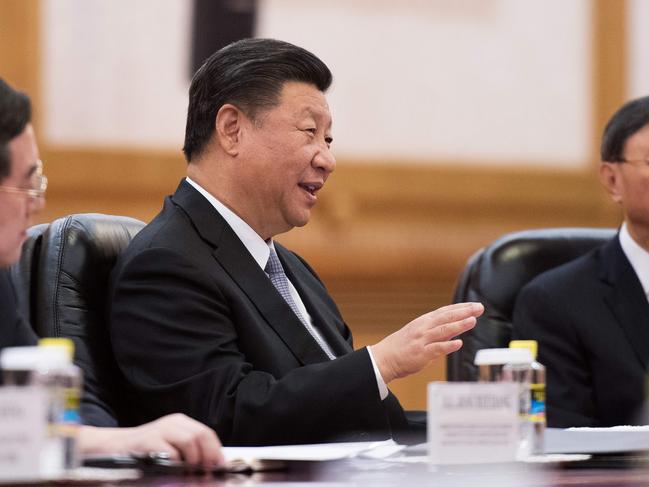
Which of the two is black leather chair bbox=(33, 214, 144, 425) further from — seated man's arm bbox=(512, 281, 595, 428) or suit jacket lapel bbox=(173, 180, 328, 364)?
seated man's arm bbox=(512, 281, 595, 428)

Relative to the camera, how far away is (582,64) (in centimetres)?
475

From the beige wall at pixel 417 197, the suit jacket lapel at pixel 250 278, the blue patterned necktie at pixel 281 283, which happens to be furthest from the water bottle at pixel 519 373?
the beige wall at pixel 417 197

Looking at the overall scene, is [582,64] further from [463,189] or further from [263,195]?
[263,195]

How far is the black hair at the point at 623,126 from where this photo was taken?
3.21 meters

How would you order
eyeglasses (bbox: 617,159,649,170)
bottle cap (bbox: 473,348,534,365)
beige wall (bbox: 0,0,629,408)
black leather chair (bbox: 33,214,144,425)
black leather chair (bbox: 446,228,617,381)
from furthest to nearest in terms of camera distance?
1. beige wall (bbox: 0,0,629,408)
2. eyeglasses (bbox: 617,159,649,170)
3. black leather chair (bbox: 446,228,617,381)
4. black leather chair (bbox: 33,214,144,425)
5. bottle cap (bbox: 473,348,534,365)

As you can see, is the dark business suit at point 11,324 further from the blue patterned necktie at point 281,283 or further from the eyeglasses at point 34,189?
the blue patterned necktie at point 281,283

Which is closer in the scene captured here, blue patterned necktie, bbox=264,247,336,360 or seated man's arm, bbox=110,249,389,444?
seated man's arm, bbox=110,249,389,444

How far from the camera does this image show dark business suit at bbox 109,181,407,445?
2.12 m

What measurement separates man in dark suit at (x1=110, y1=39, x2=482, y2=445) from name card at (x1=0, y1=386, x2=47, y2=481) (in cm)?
81

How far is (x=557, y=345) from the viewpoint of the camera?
9.84 ft

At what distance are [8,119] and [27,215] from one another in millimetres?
150

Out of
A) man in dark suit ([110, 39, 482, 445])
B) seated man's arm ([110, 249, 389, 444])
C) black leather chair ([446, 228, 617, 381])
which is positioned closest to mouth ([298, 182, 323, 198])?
man in dark suit ([110, 39, 482, 445])

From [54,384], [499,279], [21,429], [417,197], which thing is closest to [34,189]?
[54,384]

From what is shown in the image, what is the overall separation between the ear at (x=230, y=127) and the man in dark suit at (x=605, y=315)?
95cm
